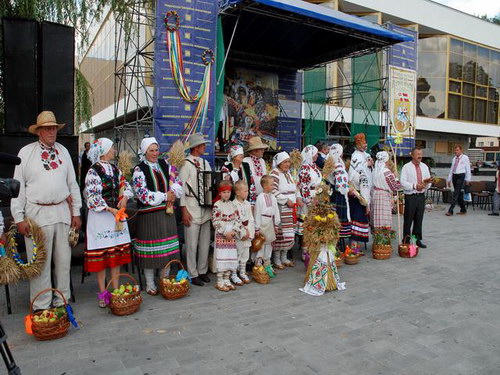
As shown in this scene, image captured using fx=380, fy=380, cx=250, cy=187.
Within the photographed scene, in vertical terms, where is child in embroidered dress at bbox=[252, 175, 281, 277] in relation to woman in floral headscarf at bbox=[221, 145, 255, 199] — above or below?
below

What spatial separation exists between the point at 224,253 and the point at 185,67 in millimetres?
4696

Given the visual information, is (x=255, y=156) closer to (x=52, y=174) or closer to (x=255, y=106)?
(x=52, y=174)

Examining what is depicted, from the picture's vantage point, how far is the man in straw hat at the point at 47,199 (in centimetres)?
357

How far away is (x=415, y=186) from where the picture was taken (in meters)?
6.70

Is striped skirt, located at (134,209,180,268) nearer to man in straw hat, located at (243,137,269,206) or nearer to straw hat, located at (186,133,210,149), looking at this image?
straw hat, located at (186,133,210,149)

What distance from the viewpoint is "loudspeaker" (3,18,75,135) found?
472cm

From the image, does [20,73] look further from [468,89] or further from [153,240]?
[468,89]

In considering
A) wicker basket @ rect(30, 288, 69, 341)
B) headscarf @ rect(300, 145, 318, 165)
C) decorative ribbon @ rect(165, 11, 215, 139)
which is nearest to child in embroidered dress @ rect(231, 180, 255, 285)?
headscarf @ rect(300, 145, 318, 165)

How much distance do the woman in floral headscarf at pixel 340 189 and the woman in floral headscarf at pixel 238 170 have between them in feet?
4.76

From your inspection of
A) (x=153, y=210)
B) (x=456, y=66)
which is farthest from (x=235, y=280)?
(x=456, y=66)

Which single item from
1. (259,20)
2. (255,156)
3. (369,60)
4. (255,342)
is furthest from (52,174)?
(369,60)

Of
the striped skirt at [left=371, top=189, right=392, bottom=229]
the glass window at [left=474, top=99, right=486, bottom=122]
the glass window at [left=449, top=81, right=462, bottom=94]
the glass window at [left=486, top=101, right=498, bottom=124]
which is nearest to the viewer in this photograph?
the striped skirt at [left=371, top=189, right=392, bottom=229]

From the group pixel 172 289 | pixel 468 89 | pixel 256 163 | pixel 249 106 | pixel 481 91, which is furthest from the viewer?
pixel 481 91

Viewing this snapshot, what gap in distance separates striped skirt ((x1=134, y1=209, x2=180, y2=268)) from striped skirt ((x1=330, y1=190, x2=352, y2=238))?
2956 millimetres
